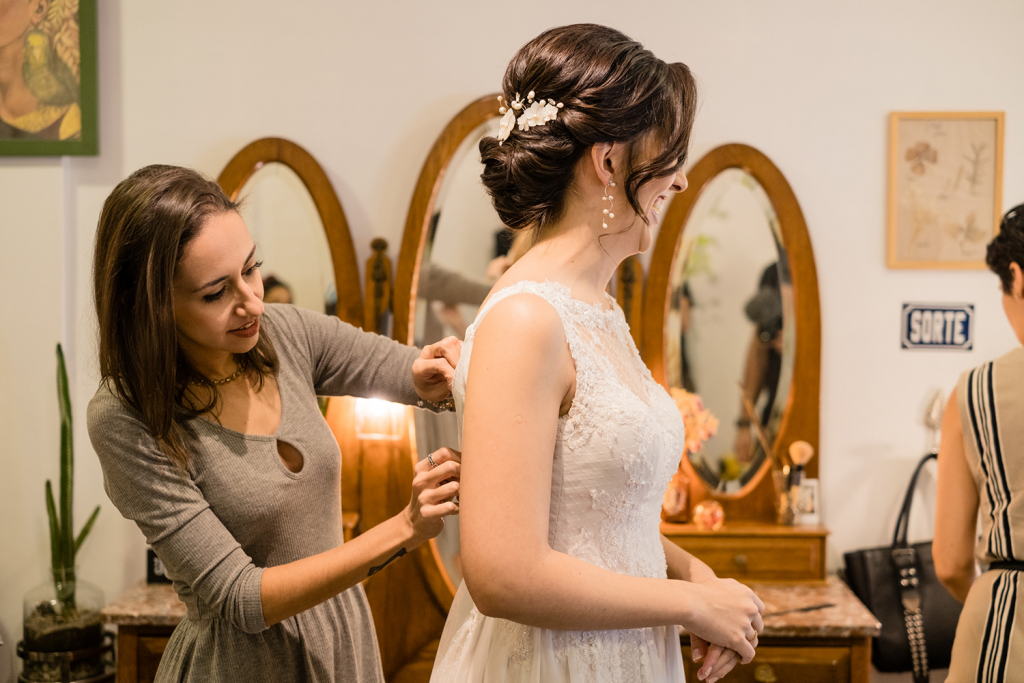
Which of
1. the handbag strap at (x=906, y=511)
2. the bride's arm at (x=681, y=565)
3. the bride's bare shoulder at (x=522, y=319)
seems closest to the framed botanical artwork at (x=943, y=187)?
the handbag strap at (x=906, y=511)

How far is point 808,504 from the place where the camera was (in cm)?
245

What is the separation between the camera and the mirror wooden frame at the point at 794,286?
8.16 ft

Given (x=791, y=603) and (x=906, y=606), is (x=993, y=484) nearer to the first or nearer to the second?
(x=791, y=603)

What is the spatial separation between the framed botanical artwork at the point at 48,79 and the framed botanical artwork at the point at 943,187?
2.74 metres

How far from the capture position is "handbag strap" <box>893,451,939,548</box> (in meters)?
2.46

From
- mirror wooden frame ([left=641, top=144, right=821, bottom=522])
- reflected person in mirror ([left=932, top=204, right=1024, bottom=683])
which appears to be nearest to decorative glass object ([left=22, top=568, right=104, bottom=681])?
mirror wooden frame ([left=641, top=144, right=821, bottom=522])

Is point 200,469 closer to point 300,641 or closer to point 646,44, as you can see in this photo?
point 300,641

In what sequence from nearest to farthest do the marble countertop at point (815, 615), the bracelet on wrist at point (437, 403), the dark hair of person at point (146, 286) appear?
the dark hair of person at point (146, 286) < the bracelet on wrist at point (437, 403) < the marble countertop at point (815, 615)

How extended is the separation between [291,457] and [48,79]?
2000mm

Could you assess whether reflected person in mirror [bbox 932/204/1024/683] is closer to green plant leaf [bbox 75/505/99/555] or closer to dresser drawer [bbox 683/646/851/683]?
dresser drawer [bbox 683/646/851/683]

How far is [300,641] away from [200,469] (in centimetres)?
37

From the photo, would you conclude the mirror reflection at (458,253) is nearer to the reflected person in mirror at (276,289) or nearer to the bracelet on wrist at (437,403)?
the reflected person in mirror at (276,289)

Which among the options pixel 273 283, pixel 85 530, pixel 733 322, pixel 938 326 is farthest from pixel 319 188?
pixel 938 326

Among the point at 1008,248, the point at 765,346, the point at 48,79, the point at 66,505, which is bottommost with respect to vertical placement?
the point at 66,505
